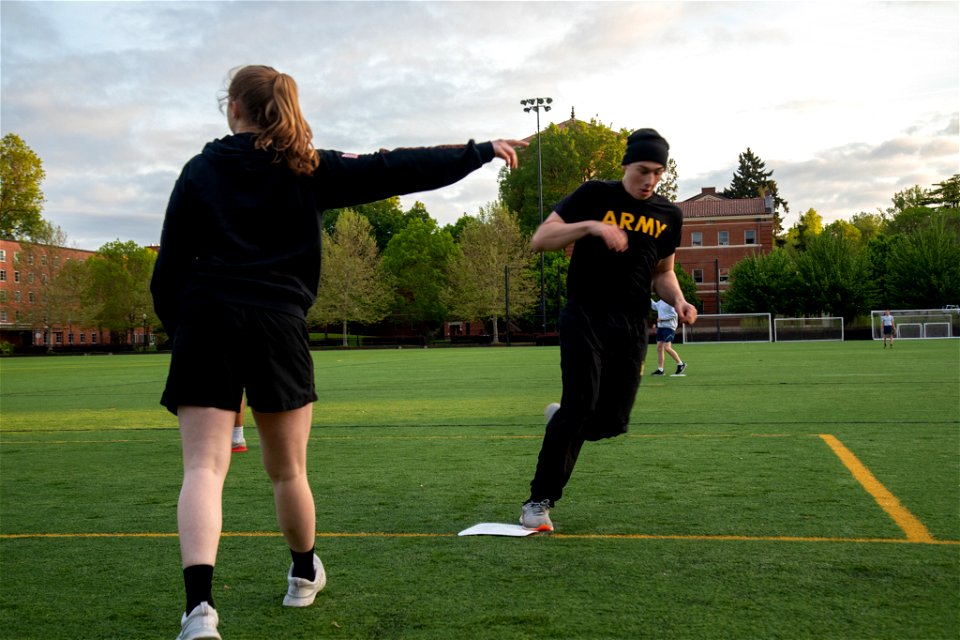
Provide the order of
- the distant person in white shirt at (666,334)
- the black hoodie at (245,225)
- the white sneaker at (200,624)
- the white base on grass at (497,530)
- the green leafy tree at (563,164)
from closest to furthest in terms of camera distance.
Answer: the white sneaker at (200,624)
the black hoodie at (245,225)
the white base on grass at (497,530)
the distant person in white shirt at (666,334)
the green leafy tree at (563,164)

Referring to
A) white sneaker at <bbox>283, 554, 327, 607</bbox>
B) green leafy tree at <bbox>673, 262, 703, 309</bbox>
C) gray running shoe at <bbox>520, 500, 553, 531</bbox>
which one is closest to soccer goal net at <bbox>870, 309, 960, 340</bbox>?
green leafy tree at <bbox>673, 262, 703, 309</bbox>

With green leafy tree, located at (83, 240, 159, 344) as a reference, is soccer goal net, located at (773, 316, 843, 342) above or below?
below

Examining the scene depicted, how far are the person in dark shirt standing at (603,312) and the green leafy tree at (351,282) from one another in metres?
62.7

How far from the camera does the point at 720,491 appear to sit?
581 centimetres

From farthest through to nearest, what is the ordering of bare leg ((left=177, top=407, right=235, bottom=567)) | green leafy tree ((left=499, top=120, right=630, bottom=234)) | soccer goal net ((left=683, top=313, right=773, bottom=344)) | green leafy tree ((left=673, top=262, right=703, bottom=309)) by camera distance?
green leafy tree ((left=499, top=120, right=630, bottom=234)) < green leafy tree ((left=673, top=262, right=703, bottom=309)) < soccer goal net ((left=683, top=313, right=773, bottom=344)) < bare leg ((left=177, top=407, right=235, bottom=567))

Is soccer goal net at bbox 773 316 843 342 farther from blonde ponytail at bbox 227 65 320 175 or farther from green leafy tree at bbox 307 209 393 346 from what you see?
blonde ponytail at bbox 227 65 320 175

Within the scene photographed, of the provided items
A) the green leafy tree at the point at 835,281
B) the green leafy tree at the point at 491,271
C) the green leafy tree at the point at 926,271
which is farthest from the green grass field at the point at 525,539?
the green leafy tree at the point at 926,271

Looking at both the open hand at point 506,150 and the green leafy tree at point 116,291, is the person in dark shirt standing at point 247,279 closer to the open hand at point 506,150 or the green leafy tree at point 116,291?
the open hand at point 506,150

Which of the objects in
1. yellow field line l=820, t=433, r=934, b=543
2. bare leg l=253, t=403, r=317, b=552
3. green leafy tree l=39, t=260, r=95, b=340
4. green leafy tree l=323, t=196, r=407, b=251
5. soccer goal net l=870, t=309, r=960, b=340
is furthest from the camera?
green leafy tree l=323, t=196, r=407, b=251

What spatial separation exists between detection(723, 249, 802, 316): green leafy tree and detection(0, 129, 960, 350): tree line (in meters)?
0.08

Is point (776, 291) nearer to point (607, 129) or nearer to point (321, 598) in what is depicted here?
point (607, 129)

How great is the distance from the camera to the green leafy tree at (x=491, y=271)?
66.6 meters

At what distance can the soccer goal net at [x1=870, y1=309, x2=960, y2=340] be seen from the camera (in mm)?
51406

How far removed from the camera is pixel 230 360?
10.2ft
